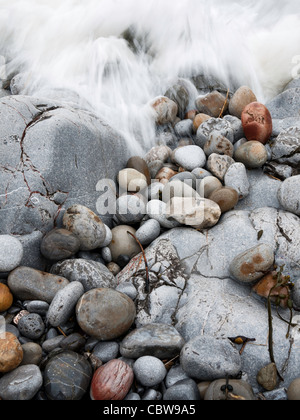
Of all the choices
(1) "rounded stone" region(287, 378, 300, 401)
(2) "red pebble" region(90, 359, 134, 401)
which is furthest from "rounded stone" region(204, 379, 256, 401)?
(2) "red pebble" region(90, 359, 134, 401)

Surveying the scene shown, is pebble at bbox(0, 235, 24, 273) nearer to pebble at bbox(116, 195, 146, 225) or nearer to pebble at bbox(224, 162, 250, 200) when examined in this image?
pebble at bbox(116, 195, 146, 225)

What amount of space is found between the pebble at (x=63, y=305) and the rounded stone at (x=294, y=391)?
1.60m

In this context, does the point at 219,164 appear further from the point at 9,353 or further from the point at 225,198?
the point at 9,353

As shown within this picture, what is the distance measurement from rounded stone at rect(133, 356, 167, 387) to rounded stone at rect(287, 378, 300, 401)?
0.81 metres

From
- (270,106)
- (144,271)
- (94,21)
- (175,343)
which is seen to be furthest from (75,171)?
(94,21)

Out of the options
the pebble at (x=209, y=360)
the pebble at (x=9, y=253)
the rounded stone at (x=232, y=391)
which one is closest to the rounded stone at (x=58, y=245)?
the pebble at (x=9, y=253)

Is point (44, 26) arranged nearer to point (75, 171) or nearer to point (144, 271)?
point (75, 171)

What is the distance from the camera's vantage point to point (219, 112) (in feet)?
17.0

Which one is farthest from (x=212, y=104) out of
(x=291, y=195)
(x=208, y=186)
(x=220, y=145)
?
(x=291, y=195)

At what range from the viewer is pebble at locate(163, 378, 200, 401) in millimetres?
2279

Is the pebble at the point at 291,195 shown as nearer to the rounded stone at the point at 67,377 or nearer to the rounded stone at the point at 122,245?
the rounded stone at the point at 122,245

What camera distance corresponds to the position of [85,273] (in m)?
3.05

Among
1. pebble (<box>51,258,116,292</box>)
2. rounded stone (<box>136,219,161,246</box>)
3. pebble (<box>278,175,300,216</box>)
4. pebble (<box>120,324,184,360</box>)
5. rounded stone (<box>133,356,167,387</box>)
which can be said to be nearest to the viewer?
rounded stone (<box>133,356,167,387</box>)

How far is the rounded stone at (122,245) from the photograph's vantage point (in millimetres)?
3617
